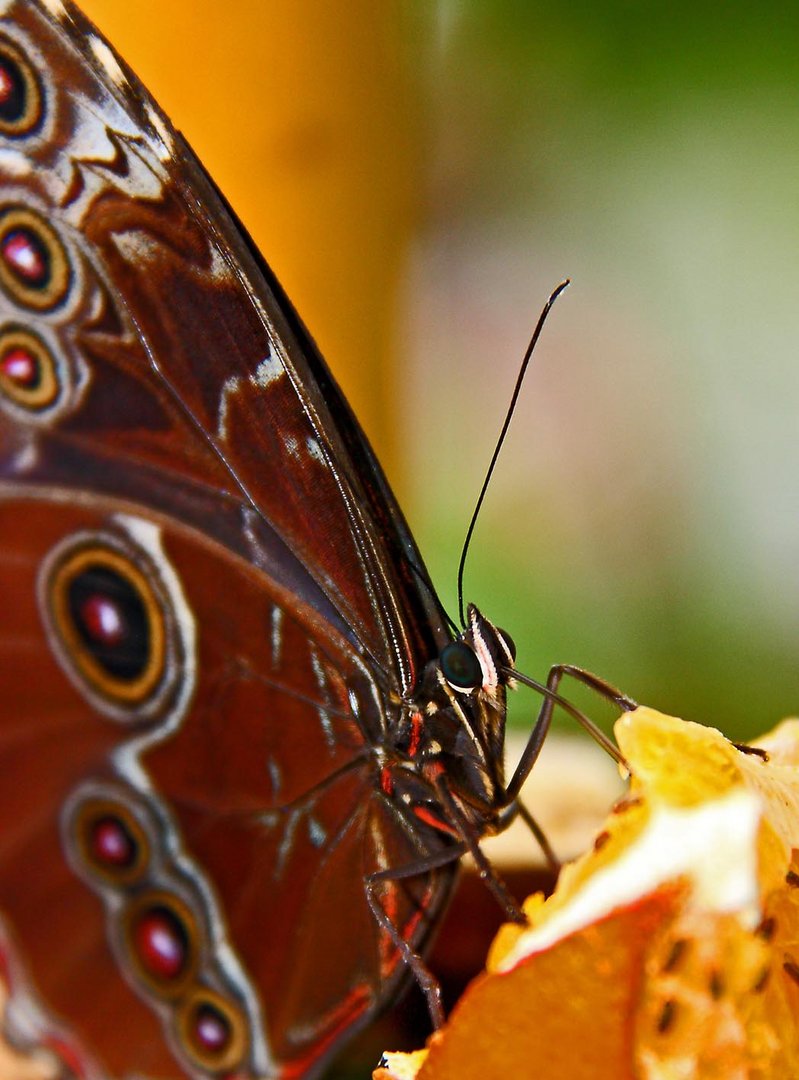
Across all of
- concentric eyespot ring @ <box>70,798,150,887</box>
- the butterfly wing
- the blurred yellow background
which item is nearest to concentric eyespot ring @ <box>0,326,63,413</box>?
the butterfly wing

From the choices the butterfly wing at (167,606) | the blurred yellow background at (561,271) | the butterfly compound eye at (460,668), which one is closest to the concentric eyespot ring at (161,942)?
the butterfly wing at (167,606)

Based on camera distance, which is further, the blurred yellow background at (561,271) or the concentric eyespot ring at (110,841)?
the blurred yellow background at (561,271)

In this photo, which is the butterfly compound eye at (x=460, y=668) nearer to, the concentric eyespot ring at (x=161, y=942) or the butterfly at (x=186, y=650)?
the butterfly at (x=186, y=650)

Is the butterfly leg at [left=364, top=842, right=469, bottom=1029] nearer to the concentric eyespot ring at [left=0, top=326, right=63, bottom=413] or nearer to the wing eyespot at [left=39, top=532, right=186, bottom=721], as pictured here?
the wing eyespot at [left=39, top=532, right=186, bottom=721]

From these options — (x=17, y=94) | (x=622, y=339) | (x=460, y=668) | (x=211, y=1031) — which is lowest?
(x=211, y=1031)

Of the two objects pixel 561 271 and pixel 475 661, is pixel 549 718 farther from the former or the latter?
pixel 561 271

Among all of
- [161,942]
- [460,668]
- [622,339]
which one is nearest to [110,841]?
[161,942]
